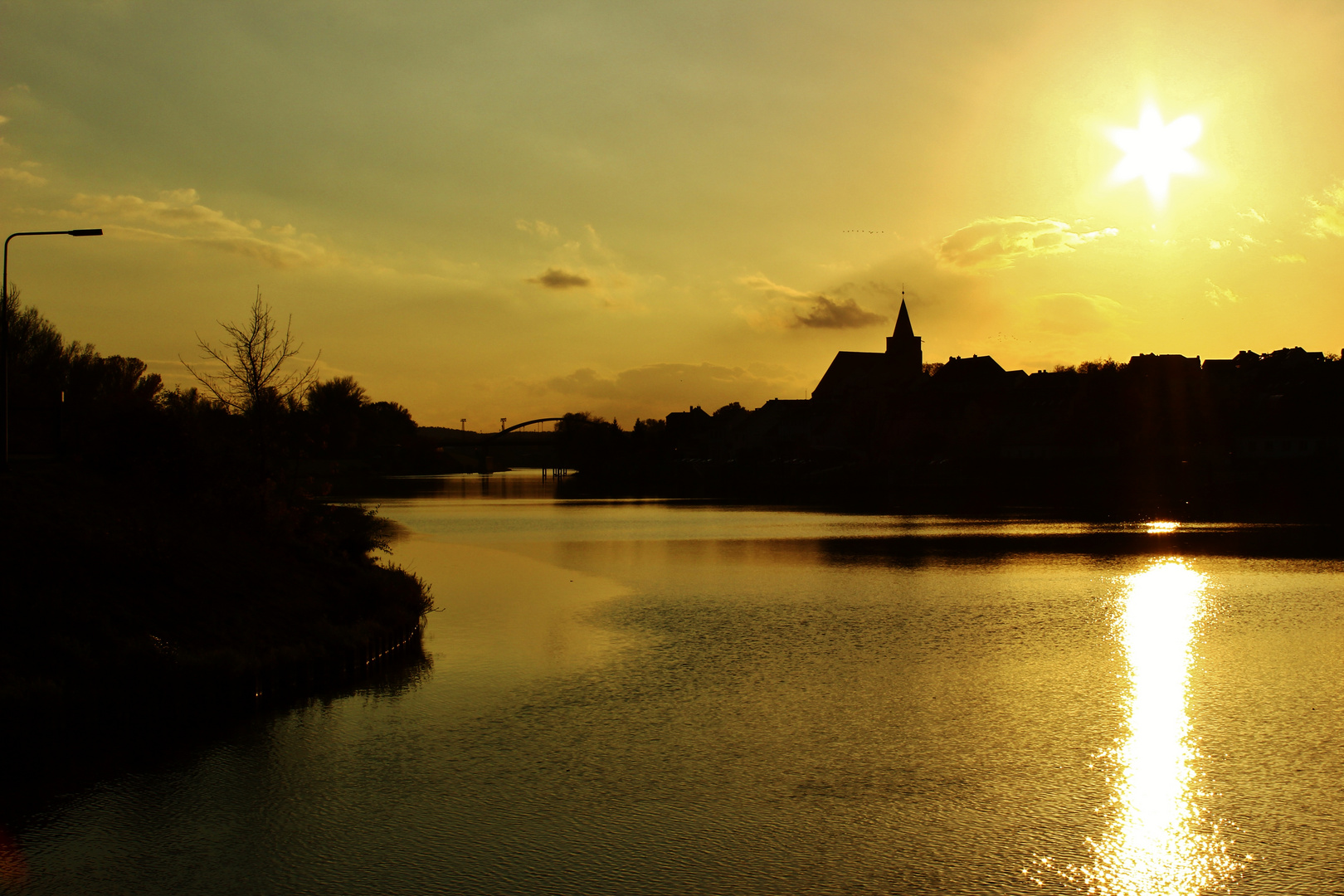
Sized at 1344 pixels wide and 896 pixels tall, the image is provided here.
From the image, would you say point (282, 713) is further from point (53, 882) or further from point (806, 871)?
point (806, 871)

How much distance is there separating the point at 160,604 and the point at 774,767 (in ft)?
37.0

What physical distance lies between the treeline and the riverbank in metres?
0.04

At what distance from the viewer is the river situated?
31.7 feet

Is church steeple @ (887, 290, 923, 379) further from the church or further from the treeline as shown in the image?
the treeline

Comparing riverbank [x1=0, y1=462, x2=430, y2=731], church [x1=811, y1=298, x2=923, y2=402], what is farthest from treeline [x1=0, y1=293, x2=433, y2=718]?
church [x1=811, y1=298, x2=923, y2=402]

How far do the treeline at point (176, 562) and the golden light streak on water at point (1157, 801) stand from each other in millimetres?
12581

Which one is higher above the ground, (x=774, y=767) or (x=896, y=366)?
(x=896, y=366)

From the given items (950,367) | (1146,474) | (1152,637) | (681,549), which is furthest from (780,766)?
(950,367)

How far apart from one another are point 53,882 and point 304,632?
10.4 m

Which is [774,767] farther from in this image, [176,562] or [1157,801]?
[176,562]

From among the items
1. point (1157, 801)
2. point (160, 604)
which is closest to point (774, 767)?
point (1157, 801)

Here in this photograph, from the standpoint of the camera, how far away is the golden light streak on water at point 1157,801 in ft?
30.7

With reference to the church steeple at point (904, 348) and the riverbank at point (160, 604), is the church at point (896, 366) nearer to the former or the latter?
the church steeple at point (904, 348)

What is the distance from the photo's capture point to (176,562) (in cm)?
1948
